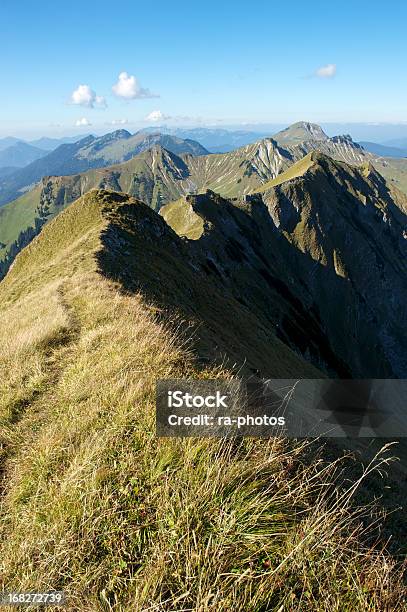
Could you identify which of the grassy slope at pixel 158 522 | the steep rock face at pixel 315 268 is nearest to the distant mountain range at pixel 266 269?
the steep rock face at pixel 315 268

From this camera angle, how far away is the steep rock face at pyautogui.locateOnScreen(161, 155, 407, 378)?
3413 inches

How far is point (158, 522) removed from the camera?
480 cm

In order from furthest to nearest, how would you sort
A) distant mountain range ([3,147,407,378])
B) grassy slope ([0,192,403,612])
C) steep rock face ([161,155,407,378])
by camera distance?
steep rock face ([161,155,407,378]) → distant mountain range ([3,147,407,378]) → grassy slope ([0,192,403,612])

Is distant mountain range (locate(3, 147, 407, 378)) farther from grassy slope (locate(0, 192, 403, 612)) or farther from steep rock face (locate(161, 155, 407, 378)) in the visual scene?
grassy slope (locate(0, 192, 403, 612))

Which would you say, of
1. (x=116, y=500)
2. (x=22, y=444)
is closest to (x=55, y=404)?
(x=22, y=444)

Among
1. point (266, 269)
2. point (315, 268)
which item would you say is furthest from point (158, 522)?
point (315, 268)

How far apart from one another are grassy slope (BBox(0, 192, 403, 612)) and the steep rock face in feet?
200

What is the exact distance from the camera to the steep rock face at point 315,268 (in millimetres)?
86688

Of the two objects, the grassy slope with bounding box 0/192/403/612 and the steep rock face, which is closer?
the grassy slope with bounding box 0/192/403/612

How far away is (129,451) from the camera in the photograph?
19.3 ft

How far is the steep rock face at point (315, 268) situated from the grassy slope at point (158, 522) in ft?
200

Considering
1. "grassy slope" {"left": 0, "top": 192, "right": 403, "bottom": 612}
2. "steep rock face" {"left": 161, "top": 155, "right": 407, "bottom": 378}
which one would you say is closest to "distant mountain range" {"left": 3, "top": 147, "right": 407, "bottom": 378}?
"steep rock face" {"left": 161, "top": 155, "right": 407, "bottom": 378}

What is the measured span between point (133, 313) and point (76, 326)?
1.92m

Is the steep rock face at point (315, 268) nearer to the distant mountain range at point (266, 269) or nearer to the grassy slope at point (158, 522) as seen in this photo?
the distant mountain range at point (266, 269)
